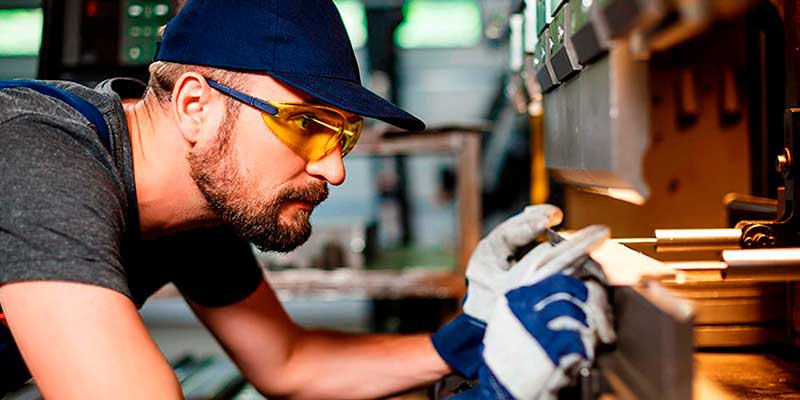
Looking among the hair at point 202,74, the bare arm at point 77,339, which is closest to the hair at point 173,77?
the hair at point 202,74

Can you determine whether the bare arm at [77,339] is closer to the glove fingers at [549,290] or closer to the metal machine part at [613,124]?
the glove fingers at [549,290]

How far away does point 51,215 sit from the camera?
0.91 m

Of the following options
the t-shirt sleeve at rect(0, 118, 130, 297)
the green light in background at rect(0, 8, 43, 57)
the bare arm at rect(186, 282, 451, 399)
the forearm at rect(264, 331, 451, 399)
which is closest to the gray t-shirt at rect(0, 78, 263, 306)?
the t-shirt sleeve at rect(0, 118, 130, 297)

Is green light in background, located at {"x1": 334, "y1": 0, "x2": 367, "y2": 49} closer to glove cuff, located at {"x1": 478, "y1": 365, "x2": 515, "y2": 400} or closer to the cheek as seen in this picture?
the cheek

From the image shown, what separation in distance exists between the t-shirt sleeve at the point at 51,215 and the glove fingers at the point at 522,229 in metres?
0.55

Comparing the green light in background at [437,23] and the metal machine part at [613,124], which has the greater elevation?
the green light in background at [437,23]

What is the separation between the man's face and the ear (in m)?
0.03

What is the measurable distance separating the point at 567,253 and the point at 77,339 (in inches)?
22.8

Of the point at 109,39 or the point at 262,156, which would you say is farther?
the point at 109,39

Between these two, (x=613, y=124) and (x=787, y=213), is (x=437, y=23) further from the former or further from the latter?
(x=613, y=124)

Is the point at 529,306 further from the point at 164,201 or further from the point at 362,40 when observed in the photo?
the point at 362,40

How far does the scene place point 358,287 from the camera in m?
2.43

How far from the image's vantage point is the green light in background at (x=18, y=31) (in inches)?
104

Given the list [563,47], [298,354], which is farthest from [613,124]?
[298,354]
